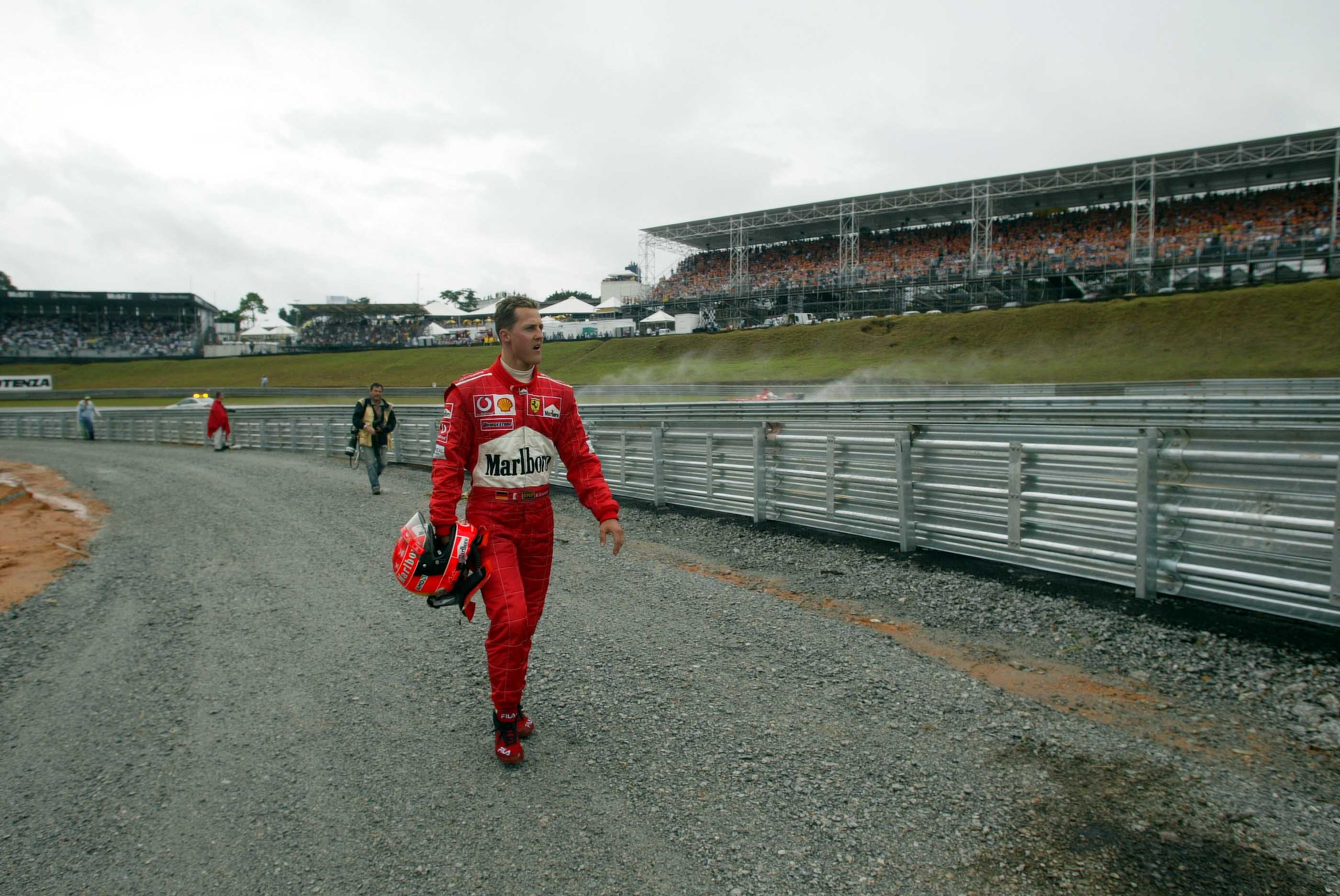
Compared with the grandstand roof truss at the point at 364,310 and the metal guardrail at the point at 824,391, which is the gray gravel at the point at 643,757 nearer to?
the metal guardrail at the point at 824,391

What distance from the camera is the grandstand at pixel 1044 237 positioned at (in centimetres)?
3666

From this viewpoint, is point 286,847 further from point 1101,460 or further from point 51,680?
point 1101,460

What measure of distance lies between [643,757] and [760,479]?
5974 millimetres

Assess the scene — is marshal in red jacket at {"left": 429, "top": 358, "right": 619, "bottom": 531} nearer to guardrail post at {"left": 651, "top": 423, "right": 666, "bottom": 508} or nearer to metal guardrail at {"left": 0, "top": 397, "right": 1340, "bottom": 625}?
metal guardrail at {"left": 0, "top": 397, "right": 1340, "bottom": 625}

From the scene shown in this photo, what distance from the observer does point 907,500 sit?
7.41 meters

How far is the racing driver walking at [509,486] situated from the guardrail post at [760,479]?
557 cm

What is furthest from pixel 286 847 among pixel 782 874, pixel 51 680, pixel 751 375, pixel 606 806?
pixel 751 375

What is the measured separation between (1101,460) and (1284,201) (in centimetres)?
4528

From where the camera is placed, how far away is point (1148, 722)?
3893 mm

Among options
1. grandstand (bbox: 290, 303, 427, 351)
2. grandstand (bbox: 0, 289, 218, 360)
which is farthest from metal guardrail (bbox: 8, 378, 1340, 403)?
grandstand (bbox: 290, 303, 427, 351)

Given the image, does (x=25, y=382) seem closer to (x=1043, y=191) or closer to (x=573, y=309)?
(x=573, y=309)

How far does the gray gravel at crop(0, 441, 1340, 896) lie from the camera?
109 inches

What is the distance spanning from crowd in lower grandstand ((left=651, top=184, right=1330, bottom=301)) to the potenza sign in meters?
45.2

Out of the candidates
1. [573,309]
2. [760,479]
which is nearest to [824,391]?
[760,479]
